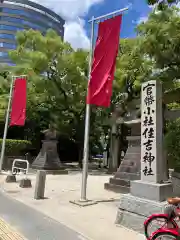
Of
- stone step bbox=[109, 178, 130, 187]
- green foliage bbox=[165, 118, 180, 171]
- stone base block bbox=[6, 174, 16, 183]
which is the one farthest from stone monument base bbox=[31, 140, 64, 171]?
green foliage bbox=[165, 118, 180, 171]

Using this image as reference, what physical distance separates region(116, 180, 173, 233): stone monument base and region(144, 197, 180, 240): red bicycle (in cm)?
31

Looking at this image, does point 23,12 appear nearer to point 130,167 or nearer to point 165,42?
point 165,42

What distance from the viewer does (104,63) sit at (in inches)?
334

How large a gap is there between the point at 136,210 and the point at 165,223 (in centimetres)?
100

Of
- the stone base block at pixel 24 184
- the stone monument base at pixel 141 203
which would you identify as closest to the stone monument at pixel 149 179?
the stone monument base at pixel 141 203

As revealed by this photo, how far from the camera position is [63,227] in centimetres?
569

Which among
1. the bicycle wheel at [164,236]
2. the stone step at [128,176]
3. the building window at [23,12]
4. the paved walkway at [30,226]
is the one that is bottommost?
the paved walkway at [30,226]

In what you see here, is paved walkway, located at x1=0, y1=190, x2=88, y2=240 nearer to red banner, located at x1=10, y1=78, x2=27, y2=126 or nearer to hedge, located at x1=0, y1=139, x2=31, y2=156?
red banner, located at x1=10, y1=78, x2=27, y2=126

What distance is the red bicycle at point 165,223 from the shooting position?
4.49 meters

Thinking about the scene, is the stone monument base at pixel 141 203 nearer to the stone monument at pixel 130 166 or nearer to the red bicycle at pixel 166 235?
the red bicycle at pixel 166 235

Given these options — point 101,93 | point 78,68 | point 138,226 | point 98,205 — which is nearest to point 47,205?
point 98,205

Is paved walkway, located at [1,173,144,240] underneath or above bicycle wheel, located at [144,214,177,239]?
underneath

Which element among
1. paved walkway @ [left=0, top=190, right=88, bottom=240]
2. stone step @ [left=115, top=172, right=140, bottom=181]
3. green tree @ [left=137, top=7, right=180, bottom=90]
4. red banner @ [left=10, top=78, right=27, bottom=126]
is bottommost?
paved walkway @ [left=0, top=190, right=88, bottom=240]

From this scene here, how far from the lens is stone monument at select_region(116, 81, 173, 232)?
5.49 meters
